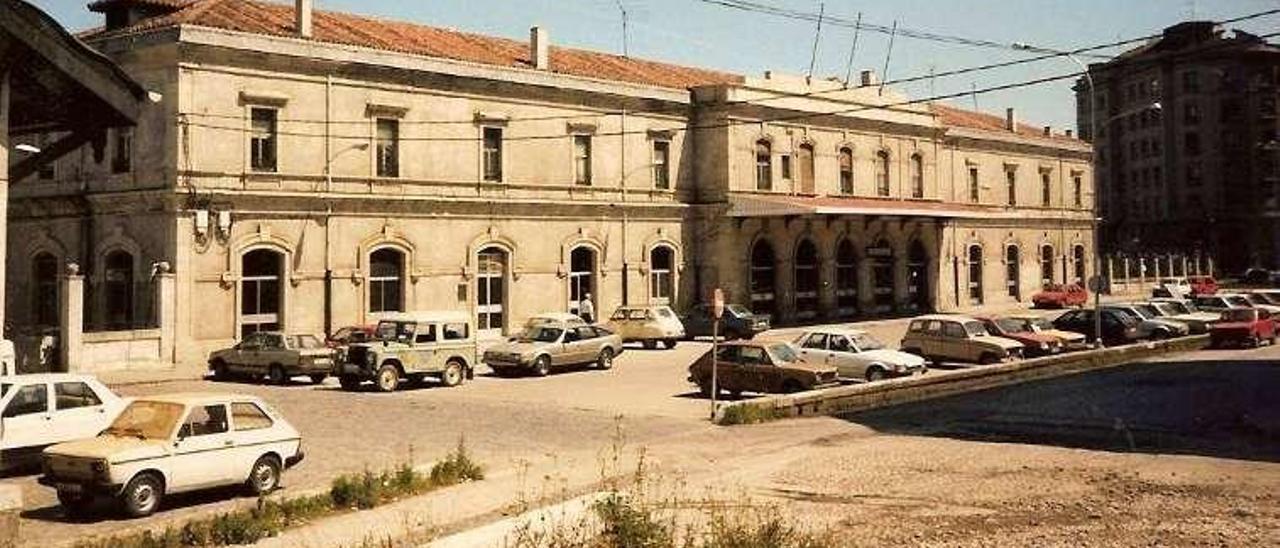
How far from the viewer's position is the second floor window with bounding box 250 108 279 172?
102 ft

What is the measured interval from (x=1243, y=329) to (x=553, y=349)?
2159cm

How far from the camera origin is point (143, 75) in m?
30.3

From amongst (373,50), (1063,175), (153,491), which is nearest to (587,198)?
(373,50)

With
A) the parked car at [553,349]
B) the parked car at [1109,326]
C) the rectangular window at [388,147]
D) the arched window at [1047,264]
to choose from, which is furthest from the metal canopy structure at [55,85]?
the arched window at [1047,264]

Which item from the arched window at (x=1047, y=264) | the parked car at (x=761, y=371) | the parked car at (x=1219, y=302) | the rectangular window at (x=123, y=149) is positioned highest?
the rectangular window at (x=123, y=149)

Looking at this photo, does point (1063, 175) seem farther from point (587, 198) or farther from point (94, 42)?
point (94, 42)

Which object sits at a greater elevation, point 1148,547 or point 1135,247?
point 1135,247

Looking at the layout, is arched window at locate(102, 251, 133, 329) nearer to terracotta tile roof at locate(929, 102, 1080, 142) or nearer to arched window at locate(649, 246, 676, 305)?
arched window at locate(649, 246, 676, 305)

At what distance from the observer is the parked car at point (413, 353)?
976 inches

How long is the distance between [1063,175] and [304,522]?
5825 centimetres

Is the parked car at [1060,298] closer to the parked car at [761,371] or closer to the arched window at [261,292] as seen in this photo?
the parked car at [761,371]

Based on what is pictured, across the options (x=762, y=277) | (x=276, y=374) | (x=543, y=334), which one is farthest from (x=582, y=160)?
(x=276, y=374)

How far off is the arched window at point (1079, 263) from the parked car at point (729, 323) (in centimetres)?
3147

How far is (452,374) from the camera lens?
26.2m
